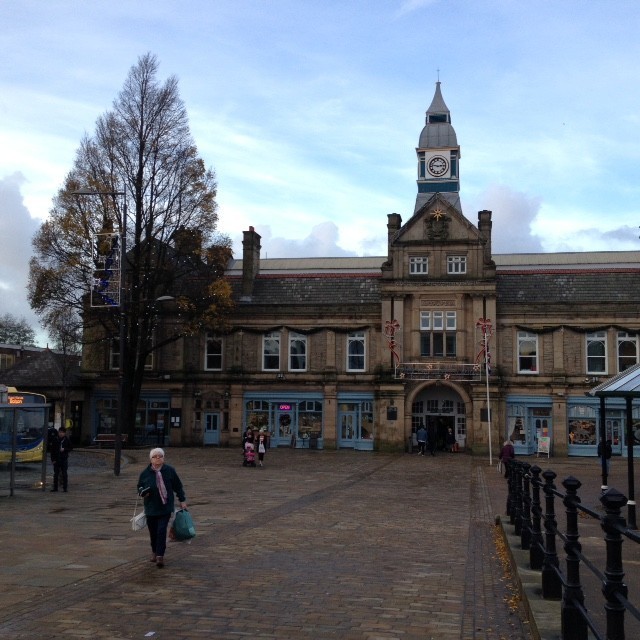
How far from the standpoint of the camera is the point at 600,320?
44.3 metres

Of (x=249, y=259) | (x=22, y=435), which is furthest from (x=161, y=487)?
→ (x=249, y=259)

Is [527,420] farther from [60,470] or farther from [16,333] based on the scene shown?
[16,333]

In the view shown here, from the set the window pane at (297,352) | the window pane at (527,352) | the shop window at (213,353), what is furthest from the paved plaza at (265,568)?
the shop window at (213,353)

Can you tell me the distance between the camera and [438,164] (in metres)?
58.8

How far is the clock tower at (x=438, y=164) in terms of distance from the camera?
58.4 meters

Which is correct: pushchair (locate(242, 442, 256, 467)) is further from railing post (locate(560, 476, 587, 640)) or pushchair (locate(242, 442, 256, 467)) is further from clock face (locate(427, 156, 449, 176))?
clock face (locate(427, 156, 449, 176))

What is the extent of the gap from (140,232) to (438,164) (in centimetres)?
2622

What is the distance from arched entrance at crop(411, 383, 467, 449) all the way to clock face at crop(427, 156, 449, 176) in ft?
65.8

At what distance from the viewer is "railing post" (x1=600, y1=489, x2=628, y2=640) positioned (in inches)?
186

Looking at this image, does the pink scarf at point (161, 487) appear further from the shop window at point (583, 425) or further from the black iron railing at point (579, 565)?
the shop window at point (583, 425)

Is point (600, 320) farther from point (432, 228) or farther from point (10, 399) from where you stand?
point (10, 399)

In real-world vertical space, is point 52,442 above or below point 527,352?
below

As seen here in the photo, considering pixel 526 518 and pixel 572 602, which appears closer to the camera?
pixel 572 602

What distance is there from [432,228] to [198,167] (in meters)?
14.0
